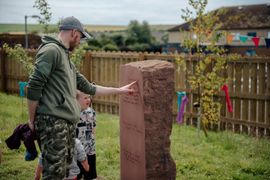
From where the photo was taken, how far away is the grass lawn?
6273mm

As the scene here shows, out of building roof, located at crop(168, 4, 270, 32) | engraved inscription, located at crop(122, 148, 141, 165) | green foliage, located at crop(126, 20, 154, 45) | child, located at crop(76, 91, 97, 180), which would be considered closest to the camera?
engraved inscription, located at crop(122, 148, 141, 165)

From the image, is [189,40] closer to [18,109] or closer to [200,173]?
[200,173]

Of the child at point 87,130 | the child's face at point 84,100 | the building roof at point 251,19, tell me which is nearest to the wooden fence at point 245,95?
the child at point 87,130

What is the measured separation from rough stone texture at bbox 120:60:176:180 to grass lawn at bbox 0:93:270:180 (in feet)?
3.59

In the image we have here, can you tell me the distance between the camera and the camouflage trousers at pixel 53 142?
390 cm

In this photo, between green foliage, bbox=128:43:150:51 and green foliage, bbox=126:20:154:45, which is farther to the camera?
green foliage, bbox=126:20:154:45

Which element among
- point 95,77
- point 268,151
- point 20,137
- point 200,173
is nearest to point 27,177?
point 20,137

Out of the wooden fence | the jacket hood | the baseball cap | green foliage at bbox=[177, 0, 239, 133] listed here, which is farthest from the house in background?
the jacket hood

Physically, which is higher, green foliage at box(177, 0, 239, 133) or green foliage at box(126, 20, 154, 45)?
green foliage at box(126, 20, 154, 45)

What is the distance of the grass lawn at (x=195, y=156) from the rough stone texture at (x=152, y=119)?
1.09 metres

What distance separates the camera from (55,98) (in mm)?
3891

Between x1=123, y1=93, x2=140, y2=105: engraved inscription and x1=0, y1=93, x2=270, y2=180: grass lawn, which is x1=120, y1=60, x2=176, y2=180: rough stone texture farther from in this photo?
x1=0, y1=93, x2=270, y2=180: grass lawn

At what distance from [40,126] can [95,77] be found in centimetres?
929

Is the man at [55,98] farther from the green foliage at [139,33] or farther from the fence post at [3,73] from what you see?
the green foliage at [139,33]
